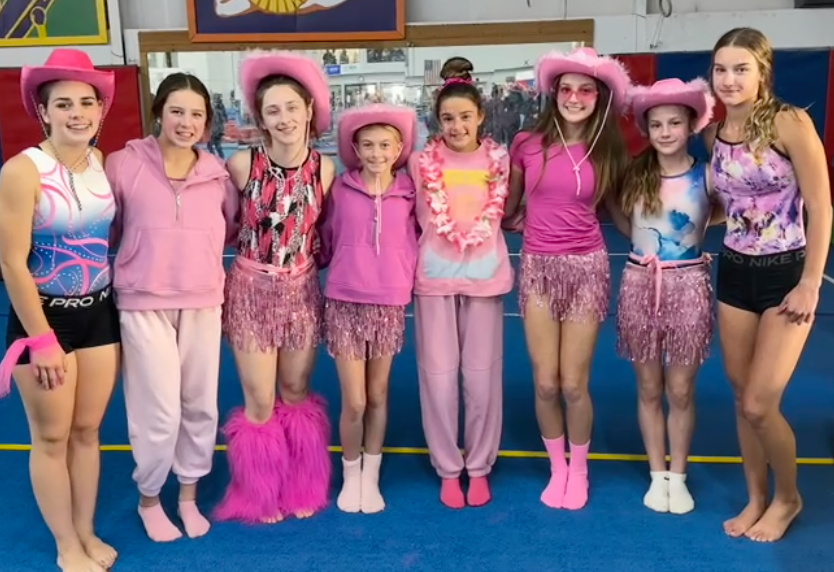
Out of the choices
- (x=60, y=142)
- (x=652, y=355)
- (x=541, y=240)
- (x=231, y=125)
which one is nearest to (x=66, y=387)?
(x=60, y=142)

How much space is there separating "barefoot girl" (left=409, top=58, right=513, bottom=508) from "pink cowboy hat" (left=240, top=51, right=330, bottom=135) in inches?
15.3

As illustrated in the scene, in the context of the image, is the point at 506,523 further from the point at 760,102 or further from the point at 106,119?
the point at 106,119

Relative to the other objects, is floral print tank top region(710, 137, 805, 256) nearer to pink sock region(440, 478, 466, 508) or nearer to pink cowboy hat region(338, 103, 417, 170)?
pink cowboy hat region(338, 103, 417, 170)

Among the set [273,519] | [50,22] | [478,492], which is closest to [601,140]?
[478,492]

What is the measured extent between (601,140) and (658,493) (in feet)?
4.12

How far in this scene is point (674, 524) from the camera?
8.67ft

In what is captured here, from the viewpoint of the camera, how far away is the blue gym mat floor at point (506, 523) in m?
2.44

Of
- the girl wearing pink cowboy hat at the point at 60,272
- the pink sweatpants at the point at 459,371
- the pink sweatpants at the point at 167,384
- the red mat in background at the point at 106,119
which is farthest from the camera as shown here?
the red mat in background at the point at 106,119

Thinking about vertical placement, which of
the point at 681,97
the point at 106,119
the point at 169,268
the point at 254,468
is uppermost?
the point at 106,119

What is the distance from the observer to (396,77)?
7.67m

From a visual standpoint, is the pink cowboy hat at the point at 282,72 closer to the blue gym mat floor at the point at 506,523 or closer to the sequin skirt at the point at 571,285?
the sequin skirt at the point at 571,285

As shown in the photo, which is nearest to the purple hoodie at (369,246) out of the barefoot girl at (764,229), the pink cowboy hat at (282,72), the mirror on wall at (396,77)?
the pink cowboy hat at (282,72)

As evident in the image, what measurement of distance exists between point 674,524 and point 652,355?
58cm

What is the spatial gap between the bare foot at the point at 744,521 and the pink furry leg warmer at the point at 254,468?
1501 mm
